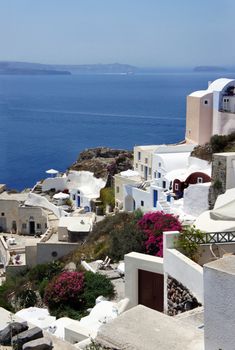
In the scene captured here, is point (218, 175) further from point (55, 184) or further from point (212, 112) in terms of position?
point (55, 184)

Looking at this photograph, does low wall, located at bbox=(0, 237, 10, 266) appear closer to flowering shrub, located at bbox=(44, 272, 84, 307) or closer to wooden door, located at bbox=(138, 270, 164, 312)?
flowering shrub, located at bbox=(44, 272, 84, 307)

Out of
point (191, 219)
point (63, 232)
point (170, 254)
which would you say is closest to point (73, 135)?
point (63, 232)

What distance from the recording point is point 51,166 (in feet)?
236

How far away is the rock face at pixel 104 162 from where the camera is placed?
128 ft

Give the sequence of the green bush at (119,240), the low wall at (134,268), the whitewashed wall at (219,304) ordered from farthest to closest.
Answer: the green bush at (119,240) → the low wall at (134,268) → the whitewashed wall at (219,304)

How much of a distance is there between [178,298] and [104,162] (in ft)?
104

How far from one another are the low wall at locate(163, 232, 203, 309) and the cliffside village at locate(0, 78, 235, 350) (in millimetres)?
18

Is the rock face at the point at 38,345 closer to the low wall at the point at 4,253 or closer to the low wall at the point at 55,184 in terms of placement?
the low wall at the point at 4,253

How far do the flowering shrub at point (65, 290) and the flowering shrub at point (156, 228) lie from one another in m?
2.16

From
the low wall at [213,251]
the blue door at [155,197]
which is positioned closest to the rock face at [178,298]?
the low wall at [213,251]

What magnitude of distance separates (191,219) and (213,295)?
13.7m

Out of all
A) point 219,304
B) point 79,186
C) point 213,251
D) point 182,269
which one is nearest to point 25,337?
point 219,304

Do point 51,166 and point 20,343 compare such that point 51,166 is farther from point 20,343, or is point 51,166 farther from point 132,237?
point 20,343

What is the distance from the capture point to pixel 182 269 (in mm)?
11234
